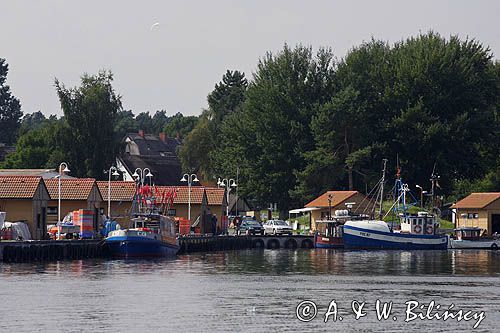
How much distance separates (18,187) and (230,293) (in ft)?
108

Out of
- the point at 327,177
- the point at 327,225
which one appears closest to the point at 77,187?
the point at 327,225

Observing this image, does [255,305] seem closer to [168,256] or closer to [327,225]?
[168,256]

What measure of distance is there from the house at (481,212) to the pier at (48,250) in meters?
46.6

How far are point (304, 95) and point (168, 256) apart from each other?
46.3 metres

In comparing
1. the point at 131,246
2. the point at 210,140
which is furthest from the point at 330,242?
the point at 210,140

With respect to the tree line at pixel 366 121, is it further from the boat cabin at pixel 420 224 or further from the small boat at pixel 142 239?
the small boat at pixel 142 239

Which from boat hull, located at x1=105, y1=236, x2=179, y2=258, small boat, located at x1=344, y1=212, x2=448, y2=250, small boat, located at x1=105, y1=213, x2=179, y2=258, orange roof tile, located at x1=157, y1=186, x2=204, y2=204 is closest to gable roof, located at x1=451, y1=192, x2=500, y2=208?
small boat, located at x1=344, y1=212, x2=448, y2=250

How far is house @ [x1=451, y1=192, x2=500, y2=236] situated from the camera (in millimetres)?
121812

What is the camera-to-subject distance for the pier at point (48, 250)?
77875mm

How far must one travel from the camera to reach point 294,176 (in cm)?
13150

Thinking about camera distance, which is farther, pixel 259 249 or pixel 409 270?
pixel 259 249

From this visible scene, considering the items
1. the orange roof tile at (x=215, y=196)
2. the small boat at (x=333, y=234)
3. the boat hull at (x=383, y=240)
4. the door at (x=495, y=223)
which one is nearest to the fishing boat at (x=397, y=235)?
the boat hull at (x=383, y=240)

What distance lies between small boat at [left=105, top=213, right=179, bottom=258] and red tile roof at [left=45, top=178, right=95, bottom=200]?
351 inches

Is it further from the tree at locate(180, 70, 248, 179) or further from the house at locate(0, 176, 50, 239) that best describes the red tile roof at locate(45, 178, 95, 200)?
the tree at locate(180, 70, 248, 179)
